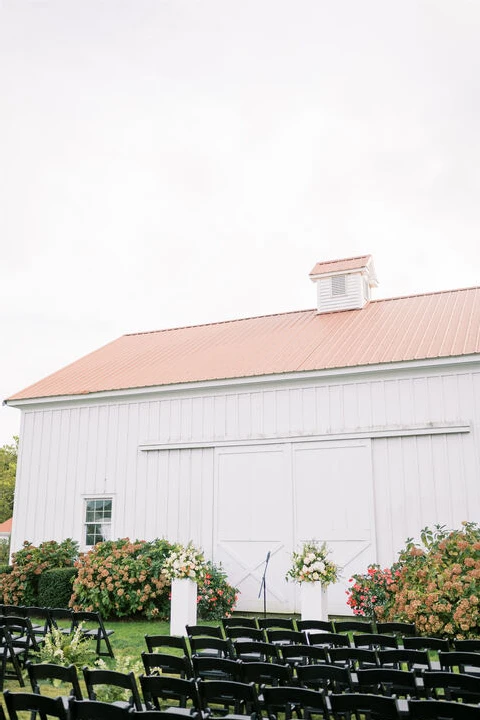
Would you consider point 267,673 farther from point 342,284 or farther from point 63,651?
point 342,284

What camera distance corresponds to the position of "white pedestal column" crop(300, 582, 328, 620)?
12.0 m

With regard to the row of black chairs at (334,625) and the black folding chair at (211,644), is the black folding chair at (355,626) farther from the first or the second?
the black folding chair at (211,644)

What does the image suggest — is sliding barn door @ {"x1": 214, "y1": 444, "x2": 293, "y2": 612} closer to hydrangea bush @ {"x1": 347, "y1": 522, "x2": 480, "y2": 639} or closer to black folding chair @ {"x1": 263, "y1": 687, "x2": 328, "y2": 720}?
hydrangea bush @ {"x1": 347, "y1": 522, "x2": 480, "y2": 639}

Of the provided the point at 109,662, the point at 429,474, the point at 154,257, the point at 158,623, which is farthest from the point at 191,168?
the point at 109,662

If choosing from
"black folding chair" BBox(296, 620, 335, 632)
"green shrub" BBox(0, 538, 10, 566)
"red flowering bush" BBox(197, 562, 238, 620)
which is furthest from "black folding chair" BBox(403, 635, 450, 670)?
"green shrub" BBox(0, 538, 10, 566)

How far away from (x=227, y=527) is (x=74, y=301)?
1329 cm

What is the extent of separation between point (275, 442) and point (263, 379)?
161cm

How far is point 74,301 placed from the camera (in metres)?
25.7

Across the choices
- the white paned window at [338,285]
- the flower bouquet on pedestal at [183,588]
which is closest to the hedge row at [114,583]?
the flower bouquet on pedestal at [183,588]

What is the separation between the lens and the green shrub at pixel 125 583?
47.8ft

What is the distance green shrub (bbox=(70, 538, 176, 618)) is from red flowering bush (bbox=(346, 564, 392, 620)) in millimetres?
4296

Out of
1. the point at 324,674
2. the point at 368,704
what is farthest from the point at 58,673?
the point at 368,704

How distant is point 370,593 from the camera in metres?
13.2

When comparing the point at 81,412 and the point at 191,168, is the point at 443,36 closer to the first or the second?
the point at 191,168
